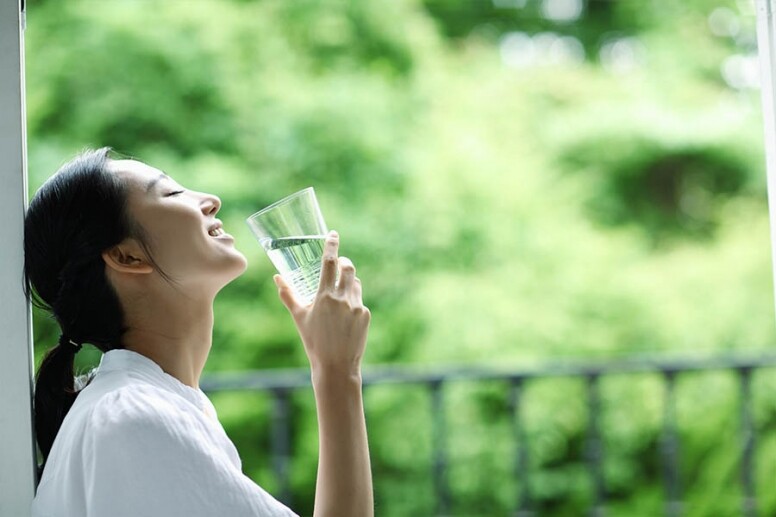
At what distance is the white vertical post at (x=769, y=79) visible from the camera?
105cm

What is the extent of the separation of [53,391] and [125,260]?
0.18m

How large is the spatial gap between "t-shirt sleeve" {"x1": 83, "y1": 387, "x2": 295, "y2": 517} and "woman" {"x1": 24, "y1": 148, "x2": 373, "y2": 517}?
31 millimetres

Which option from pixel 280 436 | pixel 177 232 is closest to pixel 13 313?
pixel 177 232

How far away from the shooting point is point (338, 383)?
1.04m

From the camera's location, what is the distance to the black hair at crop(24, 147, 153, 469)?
99 centimetres

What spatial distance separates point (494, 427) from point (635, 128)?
1571 mm

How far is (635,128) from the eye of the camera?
13.6 ft

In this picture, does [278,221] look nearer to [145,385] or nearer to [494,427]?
[145,385]

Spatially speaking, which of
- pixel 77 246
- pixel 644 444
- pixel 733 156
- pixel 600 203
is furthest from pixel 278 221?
pixel 733 156

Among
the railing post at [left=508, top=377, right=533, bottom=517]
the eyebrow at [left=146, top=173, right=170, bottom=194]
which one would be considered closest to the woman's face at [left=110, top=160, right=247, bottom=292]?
the eyebrow at [left=146, top=173, right=170, bottom=194]

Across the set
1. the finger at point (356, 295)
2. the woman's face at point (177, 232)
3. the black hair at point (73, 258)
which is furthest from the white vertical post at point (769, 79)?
the black hair at point (73, 258)

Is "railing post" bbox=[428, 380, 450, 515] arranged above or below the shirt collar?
below

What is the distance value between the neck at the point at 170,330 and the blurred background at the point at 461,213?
2.42 m

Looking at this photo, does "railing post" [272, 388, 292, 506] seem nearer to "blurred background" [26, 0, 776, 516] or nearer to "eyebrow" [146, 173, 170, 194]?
"blurred background" [26, 0, 776, 516]
